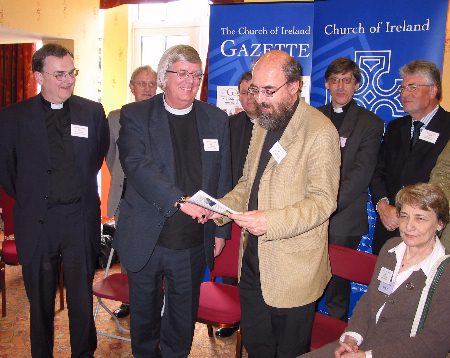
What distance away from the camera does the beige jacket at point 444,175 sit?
104 inches

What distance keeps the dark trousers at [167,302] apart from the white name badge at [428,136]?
1.61 meters

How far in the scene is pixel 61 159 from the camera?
2727mm

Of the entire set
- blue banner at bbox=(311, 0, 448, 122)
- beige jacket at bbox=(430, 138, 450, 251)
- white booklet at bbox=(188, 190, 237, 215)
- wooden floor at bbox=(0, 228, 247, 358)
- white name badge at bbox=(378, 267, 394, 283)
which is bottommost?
wooden floor at bbox=(0, 228, 247, 358)

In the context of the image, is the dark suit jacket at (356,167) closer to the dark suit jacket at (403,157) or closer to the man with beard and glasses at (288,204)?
the dark suit jacket at (403,157)

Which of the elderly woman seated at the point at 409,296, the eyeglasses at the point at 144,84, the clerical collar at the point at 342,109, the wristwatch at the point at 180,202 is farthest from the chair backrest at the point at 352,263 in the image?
the eyeglasses at the point at 144,84

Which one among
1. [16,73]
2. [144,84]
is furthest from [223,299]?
[16,73]

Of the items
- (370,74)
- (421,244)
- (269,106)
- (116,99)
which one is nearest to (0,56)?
(116,99)

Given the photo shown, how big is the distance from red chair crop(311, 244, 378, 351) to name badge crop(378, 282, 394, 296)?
0.46 m

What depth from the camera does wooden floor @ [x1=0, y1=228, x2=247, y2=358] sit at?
3352 millimetres

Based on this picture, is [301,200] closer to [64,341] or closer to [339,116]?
[339,116]

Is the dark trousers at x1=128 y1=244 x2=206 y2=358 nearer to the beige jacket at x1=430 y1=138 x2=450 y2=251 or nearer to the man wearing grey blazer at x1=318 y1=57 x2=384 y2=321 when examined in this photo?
the man wearing grey blazer at x1=318 y1=57 x2=384 y2=321

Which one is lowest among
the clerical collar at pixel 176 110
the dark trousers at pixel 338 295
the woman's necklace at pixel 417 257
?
the dark trousers at pixel 338 295

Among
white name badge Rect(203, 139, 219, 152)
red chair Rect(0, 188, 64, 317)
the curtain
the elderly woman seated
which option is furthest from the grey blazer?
the curtain

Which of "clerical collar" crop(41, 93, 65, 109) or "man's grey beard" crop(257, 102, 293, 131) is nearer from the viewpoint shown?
"man's grey beard" crop(257, 102, 293, 131)
